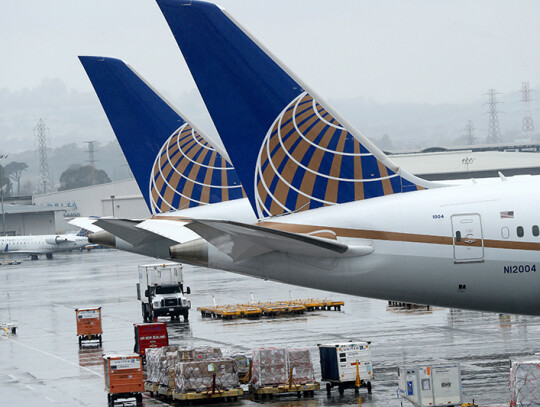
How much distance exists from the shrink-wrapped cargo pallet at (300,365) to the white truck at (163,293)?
76.9 feet

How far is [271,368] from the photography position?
88.8 feet

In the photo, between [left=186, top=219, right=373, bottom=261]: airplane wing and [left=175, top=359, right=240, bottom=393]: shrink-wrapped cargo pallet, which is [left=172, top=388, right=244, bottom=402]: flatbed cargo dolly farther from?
[left=186, top=219, right=373, bottom=261]: airplane wing

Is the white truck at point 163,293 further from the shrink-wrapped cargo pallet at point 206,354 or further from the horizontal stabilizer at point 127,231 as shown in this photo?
the shrink-wrapped cargo pallet at point 206,354

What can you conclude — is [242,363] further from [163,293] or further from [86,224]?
[163,293]

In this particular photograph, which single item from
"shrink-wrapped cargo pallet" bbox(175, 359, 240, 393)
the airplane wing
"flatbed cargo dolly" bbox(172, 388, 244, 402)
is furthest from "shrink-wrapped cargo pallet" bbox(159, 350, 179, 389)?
the airplane wing

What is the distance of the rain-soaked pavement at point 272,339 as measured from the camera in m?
28.2

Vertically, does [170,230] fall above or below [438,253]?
above

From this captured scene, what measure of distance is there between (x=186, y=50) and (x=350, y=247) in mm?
6336

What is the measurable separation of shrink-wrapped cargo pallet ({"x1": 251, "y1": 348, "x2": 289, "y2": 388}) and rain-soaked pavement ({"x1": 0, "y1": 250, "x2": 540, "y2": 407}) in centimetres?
70

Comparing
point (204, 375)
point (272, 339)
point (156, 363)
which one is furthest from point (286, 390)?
point (272, 339)

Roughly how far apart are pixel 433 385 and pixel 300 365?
516 centimetres

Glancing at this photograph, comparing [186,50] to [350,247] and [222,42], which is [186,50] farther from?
[350,247]

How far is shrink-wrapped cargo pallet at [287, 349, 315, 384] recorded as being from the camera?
88.8ft

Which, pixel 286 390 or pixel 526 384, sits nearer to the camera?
pixel 526 384
